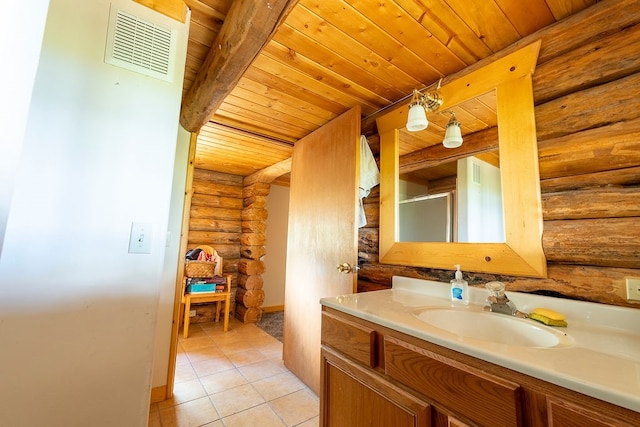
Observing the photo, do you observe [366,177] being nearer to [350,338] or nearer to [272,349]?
[350,338]

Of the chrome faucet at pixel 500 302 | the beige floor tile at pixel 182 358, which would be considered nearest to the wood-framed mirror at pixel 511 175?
the chrome faucet at pixel 500 302

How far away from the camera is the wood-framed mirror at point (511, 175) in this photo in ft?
3.66

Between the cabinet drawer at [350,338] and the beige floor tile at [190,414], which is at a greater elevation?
the cabinet drawer at [350,338]

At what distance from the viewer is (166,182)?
111 cm

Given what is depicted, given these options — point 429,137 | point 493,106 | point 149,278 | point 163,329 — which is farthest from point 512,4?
point 163,329

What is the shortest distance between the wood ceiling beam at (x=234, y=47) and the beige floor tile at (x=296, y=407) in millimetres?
2029

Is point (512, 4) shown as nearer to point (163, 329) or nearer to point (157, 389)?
point (163, 329)

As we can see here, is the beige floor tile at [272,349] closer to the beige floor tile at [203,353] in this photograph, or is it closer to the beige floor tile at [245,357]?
the beige floor tile at [245,357]

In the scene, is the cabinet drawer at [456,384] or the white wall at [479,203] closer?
the cabinet drawer at [456,384]

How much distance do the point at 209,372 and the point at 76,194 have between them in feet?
6.30

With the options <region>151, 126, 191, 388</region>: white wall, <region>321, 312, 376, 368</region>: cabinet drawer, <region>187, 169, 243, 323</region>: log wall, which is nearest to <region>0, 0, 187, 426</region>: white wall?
<region>321, 312, 376, 368</region>: cabinet drawer

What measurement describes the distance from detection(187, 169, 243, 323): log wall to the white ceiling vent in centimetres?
277

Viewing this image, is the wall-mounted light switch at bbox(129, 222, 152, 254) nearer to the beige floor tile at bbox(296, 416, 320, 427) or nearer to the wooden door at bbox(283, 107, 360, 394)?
the wooden door at bbox(283, 107, 360, 394)

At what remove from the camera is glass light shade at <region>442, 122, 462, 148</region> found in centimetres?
144
